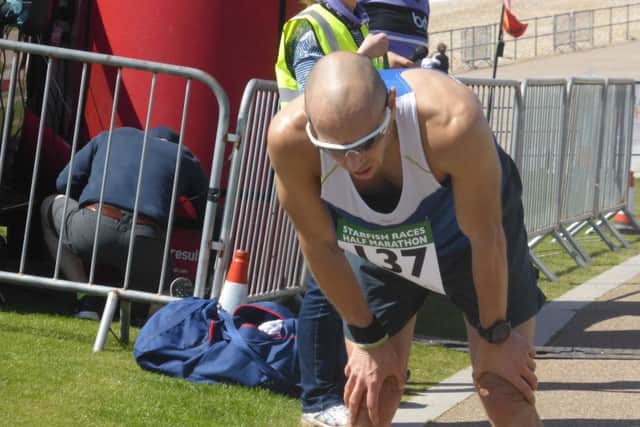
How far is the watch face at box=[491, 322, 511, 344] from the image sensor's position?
380 cm

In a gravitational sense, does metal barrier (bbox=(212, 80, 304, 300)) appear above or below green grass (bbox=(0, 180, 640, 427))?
above

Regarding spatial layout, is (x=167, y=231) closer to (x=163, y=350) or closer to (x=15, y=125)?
(x=163, y=350)

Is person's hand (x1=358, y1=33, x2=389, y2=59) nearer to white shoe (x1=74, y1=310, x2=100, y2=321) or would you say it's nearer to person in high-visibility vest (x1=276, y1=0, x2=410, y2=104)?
person in high-visibility vest (x1=276, y1=0, x2=410, y2=104)

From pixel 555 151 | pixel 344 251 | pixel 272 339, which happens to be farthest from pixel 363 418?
pixel 555 151

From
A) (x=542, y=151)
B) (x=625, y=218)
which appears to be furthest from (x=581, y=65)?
(x=542, y=151)

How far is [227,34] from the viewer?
25.4 feet

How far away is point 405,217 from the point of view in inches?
144

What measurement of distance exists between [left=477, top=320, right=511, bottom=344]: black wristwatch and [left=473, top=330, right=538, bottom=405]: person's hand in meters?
0.04

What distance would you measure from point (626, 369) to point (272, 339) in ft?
6.89

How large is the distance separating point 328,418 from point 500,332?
1519mm

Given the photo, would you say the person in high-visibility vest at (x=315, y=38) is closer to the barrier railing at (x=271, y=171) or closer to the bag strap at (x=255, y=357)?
the barrier railing at (x=271, y=171)

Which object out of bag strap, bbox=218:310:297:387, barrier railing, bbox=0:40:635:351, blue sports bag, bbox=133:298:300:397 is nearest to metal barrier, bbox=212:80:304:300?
barrier railing, bbox=0:40:635:351

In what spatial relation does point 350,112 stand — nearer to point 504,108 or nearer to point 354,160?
point 354,160

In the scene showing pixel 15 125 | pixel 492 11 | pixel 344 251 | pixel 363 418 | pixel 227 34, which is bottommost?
pixel 363 418
